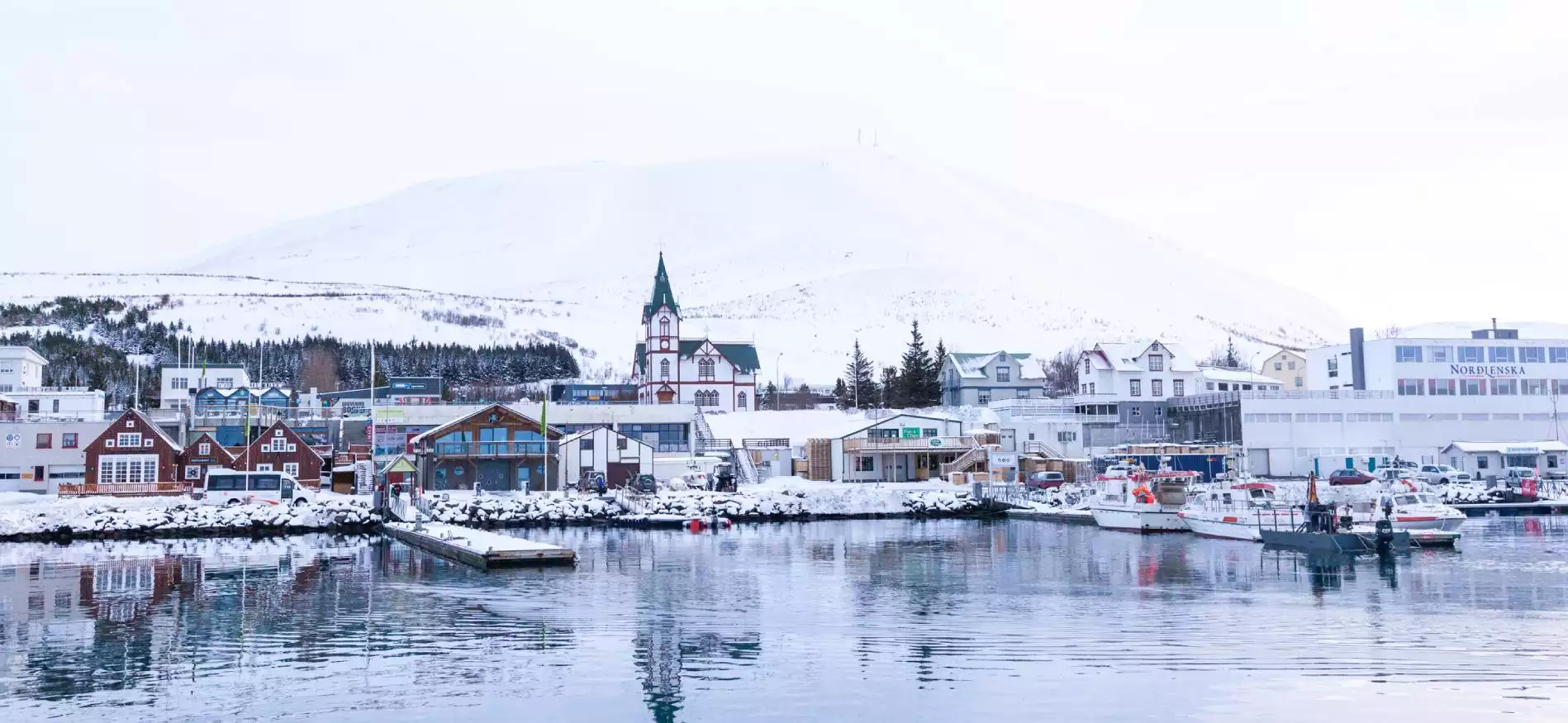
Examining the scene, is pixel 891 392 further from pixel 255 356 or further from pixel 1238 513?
pixel 255 356

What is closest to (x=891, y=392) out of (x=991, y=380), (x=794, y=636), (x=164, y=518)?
(x=991, y=380)

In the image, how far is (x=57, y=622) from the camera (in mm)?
29938

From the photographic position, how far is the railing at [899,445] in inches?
2889

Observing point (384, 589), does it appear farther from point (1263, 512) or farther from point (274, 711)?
point (1263, 512)

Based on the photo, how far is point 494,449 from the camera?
66500 millimetres

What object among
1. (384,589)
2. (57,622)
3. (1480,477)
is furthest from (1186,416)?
(57,622)

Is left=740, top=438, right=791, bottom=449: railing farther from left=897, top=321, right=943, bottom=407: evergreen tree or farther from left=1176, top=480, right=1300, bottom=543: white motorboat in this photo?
left=897, top=321, right=943, bottom=407: evergreen tree

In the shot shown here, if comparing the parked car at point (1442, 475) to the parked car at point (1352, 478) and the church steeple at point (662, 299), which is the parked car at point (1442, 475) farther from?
the church steeple at point (662, 299)

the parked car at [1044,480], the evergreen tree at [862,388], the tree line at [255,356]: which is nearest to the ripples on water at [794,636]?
the parked car at [1044,480]

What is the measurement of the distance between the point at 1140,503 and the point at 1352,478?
810 inches

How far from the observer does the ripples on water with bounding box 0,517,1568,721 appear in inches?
827

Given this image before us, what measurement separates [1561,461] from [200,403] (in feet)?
276

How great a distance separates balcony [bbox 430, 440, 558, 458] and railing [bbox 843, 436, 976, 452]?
638 inches

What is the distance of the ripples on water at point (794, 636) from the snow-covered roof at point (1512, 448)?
1367 inches
